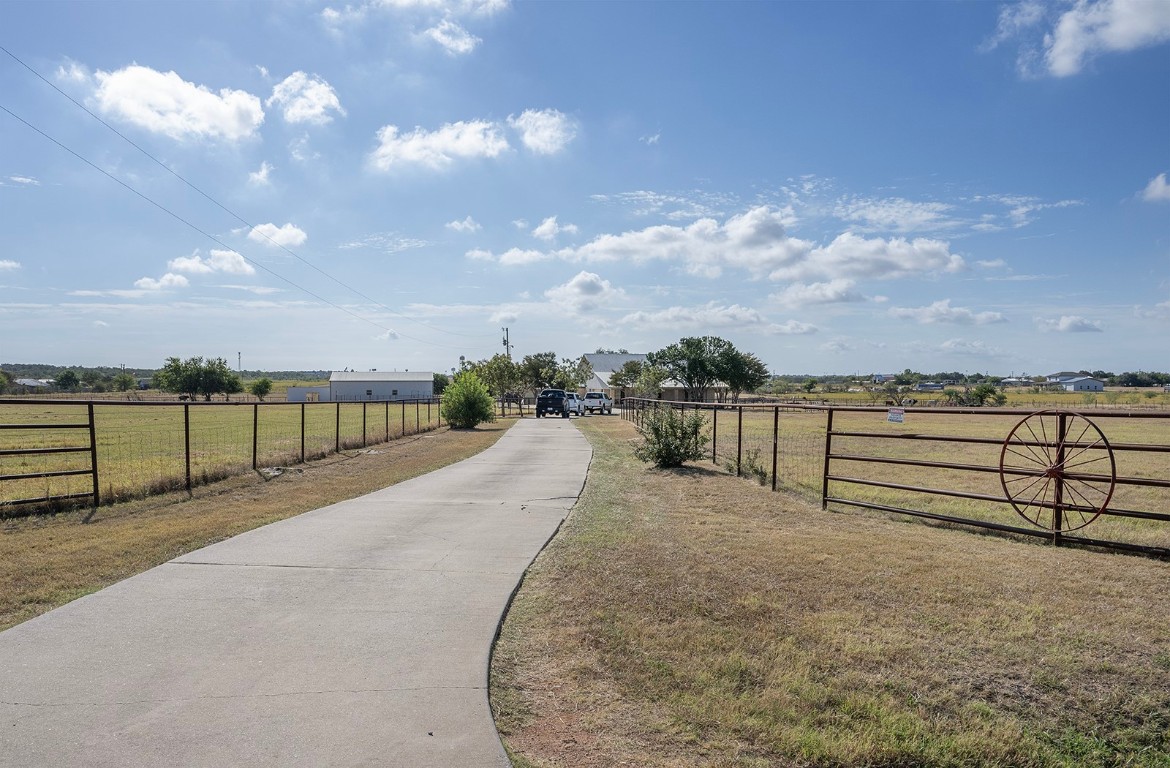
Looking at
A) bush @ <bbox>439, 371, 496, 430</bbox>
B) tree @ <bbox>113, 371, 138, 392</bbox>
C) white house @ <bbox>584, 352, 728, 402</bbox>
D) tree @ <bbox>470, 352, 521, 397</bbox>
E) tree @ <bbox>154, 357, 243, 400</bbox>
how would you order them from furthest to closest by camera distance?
tree @ <bbox>113, 371, 138, 392</bbox>, tree @ <bbox>154, 357, 243, 400</bbox>, white house @ <bbox>584, 352, 728, 402</bbox>, tree @ <bbox>470, 352, 521, 397</bbox>, bush @ <bbox>439, 371, 496, 430</bbox>

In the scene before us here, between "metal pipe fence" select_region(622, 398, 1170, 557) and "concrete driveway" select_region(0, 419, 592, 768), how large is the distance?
514 centimetres

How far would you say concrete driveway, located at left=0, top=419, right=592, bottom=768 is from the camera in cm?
346

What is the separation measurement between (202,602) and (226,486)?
25.1 feet

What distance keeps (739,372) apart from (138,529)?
75549 millimetres

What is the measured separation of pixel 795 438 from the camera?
25.8m

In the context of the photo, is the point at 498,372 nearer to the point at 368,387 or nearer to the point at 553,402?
the point at 553,402

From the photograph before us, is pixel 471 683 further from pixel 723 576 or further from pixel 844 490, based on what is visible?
pixel 844 490

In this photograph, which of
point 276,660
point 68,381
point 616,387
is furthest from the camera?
point 68,381

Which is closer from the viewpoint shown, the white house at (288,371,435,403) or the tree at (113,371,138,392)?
the white house at (288,371,435,403)

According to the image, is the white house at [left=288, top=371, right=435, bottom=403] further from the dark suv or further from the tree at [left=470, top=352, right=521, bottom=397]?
the dark suv

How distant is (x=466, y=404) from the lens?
32.7 meters

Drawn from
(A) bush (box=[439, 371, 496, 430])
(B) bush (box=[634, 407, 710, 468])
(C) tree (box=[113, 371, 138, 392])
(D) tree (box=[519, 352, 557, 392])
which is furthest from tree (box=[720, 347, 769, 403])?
(C) tree (box=[113, 371, 138, 392])

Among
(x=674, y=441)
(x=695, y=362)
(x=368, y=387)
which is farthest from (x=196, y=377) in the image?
(x=674, y=441)

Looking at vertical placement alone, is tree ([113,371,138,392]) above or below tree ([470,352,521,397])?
below
